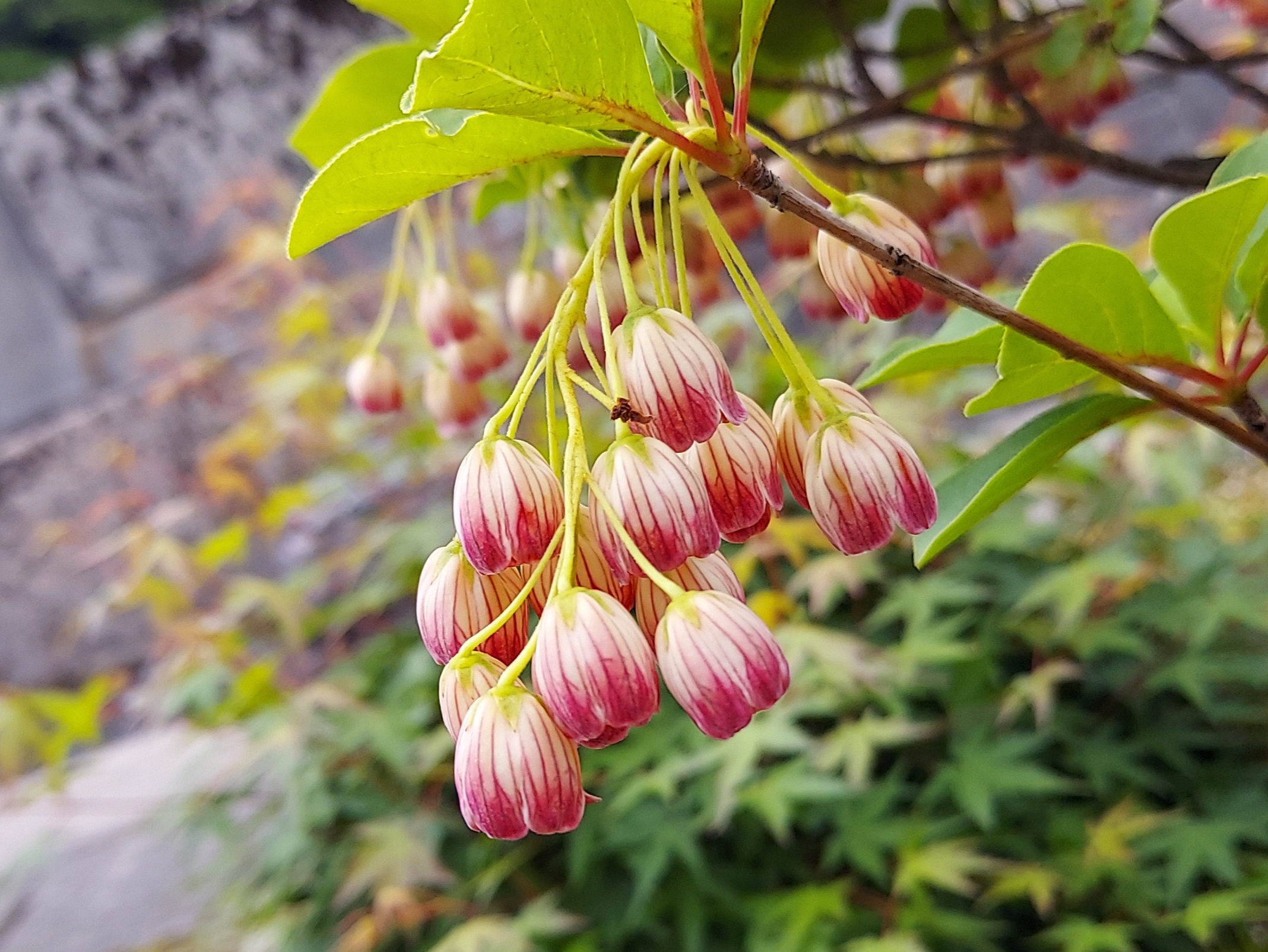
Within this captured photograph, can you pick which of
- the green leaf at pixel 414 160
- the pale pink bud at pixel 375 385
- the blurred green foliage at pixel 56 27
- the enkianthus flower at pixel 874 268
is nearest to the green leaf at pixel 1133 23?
the enkianthus flower at pixel 874 268

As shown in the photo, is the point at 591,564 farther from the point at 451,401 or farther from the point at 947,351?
the point at 451,401

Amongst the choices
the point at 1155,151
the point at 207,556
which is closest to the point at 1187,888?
the point at 207,556

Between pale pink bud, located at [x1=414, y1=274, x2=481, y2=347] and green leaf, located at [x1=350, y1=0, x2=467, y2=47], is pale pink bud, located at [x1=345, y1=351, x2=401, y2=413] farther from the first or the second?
green leaf, located at [x1=350, y1=0, x2=467, y2=47]

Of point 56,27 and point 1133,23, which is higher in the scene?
point 56,27

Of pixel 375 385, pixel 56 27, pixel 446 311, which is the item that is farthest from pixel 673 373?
pixel 56 27

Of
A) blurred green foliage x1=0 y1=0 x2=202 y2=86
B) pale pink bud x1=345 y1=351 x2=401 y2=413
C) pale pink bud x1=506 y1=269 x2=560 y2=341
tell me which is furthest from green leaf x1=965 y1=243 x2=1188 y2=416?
blurred green foliage x1=0 y1=0 x2=202 y2=86

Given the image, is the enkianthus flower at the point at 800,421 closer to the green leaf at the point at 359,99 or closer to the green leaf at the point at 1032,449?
the green leaf at the point at 1032,449
